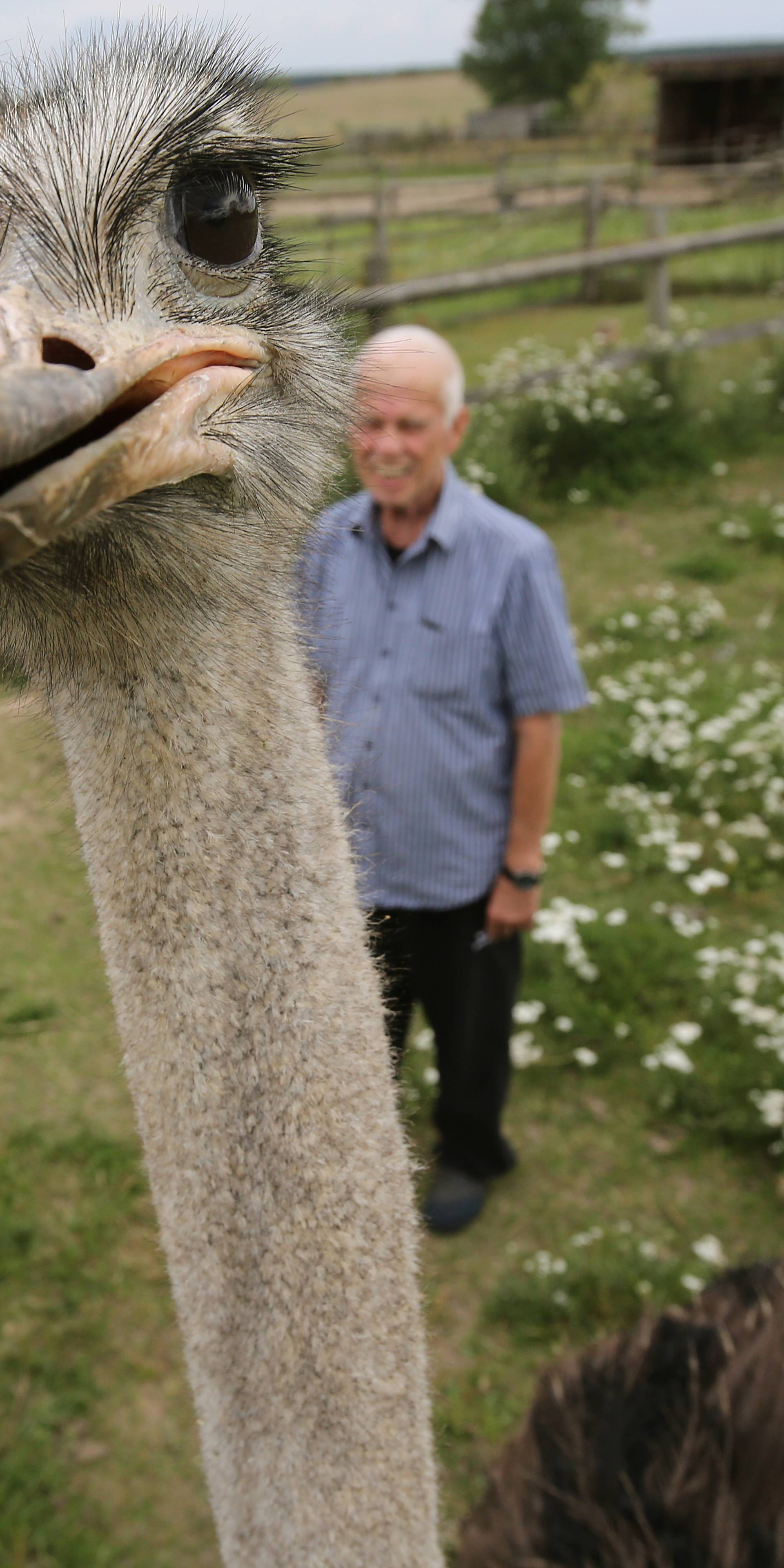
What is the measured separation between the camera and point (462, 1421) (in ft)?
8.29

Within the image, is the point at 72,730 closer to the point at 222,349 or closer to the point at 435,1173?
the point at 222,349

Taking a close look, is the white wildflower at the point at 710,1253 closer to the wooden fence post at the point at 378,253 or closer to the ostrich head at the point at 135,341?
the ostrich head at the point at 135,341

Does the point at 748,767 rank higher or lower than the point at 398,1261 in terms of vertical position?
lower

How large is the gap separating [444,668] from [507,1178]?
135cm

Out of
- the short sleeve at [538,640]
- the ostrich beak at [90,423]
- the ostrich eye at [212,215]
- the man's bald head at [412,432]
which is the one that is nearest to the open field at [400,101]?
the man's bald head at [412,432]

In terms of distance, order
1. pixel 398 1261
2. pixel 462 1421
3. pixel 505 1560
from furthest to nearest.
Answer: pixel 462 1421
pixel 505 1560
pixel 398 1261

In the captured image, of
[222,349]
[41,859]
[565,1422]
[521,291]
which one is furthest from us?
[521,291]

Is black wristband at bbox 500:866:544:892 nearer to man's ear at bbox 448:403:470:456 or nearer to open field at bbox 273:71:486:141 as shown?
man's ear at bbox 448:403:470:456

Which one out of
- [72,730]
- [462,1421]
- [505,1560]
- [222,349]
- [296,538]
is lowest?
[462,1421]

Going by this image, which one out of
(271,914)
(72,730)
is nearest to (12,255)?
(72,730)

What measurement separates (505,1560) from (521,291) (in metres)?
11.7

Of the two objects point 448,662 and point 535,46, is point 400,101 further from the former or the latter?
point 448,662

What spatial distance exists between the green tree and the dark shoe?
5238cm

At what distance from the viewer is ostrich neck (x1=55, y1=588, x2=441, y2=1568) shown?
3.29ft
